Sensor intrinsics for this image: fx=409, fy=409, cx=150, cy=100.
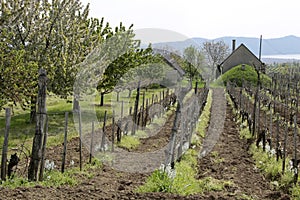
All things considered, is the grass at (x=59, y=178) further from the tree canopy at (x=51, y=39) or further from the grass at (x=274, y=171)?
the tree canopy at (x=51, y=39)

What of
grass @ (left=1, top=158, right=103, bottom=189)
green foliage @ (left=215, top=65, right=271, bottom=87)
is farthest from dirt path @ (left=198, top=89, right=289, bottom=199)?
green foliage @ (left=215, top=65, right=271, bottom=87)

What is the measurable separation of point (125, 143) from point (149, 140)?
1955 millimetres

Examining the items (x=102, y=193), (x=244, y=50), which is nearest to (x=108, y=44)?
(x=102, y=193)

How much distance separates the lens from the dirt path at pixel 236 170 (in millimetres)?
7661

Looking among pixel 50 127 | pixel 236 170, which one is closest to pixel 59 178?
pixel 236 170

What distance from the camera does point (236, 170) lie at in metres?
9.90

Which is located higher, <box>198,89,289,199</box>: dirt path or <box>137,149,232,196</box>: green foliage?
<box>137,149,232,196</box>: green foliage

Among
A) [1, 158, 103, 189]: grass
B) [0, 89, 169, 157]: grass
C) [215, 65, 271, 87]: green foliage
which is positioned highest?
[215, 65, 271, 87]: green foliage

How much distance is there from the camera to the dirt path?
7.66 m

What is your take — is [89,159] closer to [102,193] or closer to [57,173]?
[57,173]

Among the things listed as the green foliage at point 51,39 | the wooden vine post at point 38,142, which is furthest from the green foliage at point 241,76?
the wooden vine post at point 38,142

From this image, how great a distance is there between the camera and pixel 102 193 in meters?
6.13

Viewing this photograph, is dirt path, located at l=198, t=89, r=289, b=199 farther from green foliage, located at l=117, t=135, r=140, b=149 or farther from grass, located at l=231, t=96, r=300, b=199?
green foliage, located at l=117, t=135, r=140, b=149

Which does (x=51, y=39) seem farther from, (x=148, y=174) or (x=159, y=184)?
(x=159, y=184)
